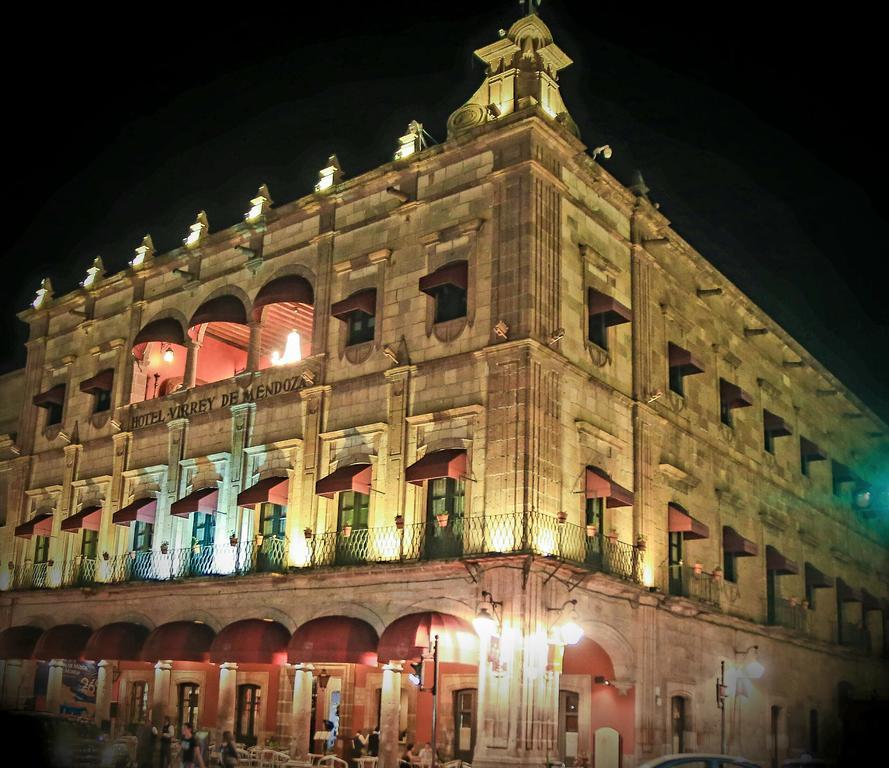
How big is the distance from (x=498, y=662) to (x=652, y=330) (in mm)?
10518

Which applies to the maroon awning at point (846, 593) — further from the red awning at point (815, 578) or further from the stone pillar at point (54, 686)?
the stone pillar at point (54, 686)

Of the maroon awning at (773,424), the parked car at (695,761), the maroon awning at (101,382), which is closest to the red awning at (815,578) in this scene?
the maroon awning at (773,424)

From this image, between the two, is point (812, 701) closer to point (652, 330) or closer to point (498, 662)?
point (652, 330)

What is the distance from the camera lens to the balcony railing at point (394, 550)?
2198cm

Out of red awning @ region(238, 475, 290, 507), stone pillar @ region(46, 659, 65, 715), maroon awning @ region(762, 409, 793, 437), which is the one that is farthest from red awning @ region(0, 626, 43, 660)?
maroon awning @ region(762, 409, 793, 437)

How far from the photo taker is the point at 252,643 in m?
24.8

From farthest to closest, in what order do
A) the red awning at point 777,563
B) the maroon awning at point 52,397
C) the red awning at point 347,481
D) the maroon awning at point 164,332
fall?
1. the maroon awning at point 52,397
2. the red awning at point 777,563
3. the maroon awning at point 164,332
4. the red awning at point 347,481

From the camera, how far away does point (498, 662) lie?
2114 cm

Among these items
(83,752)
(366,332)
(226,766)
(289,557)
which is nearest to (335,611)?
(289,557)

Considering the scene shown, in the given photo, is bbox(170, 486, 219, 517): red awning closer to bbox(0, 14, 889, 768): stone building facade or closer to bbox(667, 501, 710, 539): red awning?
bbox(0, 14, 889, 768): stone building facade

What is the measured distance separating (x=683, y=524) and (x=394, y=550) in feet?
24.6

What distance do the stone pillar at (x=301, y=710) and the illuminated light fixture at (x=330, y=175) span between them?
11.8 metres

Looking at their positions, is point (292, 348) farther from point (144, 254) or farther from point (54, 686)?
point (54, 686)

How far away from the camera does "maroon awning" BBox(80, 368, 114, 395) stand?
32.7 metres
